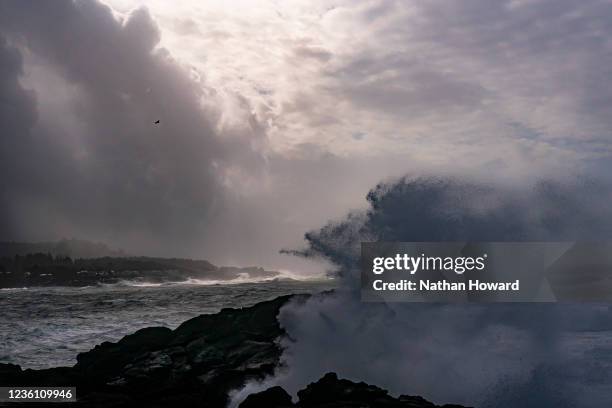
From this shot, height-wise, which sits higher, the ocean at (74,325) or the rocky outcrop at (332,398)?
the rocky outcrop at (332,398)

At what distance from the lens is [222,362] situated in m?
19.3

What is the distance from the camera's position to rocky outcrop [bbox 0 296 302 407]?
1744 centimetres

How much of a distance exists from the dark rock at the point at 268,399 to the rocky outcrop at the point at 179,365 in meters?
1.25

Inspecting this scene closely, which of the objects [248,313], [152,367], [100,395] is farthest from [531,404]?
[100,395]

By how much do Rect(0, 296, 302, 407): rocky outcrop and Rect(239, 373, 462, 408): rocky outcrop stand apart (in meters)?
1.63

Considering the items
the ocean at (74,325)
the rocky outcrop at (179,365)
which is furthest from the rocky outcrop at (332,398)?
the ocean at (74,325)

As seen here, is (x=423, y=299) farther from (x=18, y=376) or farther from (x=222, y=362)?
(x=18, y=376)

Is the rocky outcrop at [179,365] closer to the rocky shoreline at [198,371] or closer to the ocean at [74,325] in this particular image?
the rocky shoreline at [198,371]

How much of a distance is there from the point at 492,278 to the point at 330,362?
7807 millimetres

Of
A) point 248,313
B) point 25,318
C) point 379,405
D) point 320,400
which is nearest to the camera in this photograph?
point 379,405

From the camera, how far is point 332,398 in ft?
55.2

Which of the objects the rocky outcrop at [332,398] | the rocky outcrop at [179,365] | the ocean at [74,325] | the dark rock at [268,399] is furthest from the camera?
the ocean at [74,325]

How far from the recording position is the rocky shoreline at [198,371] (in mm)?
16750

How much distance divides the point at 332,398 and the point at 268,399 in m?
1.85
